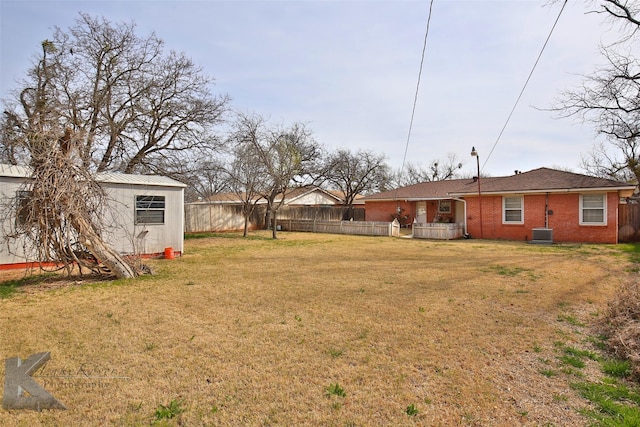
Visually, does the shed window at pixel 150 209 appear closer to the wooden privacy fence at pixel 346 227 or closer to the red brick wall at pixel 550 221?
the wooden privacy fence at pixel 346 227

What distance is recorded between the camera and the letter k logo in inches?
121

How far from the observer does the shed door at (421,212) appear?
915 inches

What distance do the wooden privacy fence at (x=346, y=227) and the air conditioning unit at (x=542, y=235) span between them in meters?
6.74

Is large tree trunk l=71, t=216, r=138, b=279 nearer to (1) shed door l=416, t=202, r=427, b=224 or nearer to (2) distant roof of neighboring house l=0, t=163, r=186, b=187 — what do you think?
(2) distant roof of neighboring house l=0, t=163, r=186, b=187

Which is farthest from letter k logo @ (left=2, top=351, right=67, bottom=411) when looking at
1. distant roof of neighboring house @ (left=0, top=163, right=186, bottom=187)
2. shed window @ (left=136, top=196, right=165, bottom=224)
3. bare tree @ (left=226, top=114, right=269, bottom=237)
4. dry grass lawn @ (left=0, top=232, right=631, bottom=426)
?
bare tree @ (left=226, top=114, right=269, bottom=237)

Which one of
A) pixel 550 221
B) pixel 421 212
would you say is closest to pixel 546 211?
pixel 550 221

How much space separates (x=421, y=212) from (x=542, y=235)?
8.47 metres

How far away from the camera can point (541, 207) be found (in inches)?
651

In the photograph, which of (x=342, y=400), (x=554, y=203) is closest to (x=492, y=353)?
(x=342, y=400)

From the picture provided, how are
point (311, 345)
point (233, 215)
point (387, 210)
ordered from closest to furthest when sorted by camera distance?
point (311, 345) → point (387, 210) → point (233, 215)

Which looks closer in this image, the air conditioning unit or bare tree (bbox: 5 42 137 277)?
bare tree (bbox: 5 42 137 277)

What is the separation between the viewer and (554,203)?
637 inches

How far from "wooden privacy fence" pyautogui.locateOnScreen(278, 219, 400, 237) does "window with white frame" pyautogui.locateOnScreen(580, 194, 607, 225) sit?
340 inches

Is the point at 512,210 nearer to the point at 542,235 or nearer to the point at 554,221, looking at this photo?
the point at 554,221
